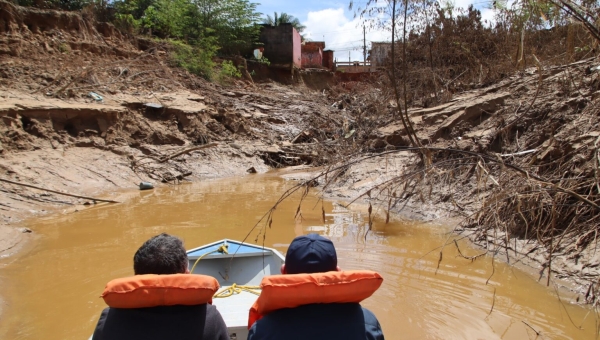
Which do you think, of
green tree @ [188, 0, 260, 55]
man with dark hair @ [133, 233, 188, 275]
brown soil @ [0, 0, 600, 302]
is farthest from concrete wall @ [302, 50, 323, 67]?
man with dark hair @ [133, 233, 188, 275]

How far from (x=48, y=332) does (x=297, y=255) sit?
3102mm

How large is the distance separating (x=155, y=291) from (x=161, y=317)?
0.47 ft

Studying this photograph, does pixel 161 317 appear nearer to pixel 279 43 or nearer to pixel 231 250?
pixel 231 250

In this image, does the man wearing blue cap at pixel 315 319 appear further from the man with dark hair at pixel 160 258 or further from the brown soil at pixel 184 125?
the brown soil at pixel 184 125

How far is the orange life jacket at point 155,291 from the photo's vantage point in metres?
1.95

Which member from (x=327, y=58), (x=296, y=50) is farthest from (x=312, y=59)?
(x=296, y=50)

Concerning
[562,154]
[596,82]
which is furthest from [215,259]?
[596,82]

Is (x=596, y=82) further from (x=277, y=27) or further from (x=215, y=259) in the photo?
(x=277, y=27)

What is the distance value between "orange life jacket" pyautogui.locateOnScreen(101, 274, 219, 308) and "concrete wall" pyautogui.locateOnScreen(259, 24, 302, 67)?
82.8 feet

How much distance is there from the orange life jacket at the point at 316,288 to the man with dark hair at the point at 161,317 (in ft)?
1.06

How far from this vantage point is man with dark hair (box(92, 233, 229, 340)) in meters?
2.03

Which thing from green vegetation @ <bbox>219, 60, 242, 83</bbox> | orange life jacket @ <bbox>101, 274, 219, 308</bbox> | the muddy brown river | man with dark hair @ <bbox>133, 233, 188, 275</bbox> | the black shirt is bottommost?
the muddy brown river

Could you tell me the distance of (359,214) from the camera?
28.1ft

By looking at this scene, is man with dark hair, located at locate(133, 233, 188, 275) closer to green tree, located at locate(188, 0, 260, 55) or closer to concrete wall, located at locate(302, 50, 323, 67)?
green tree, located at locate(188, 0, 260, 55)
